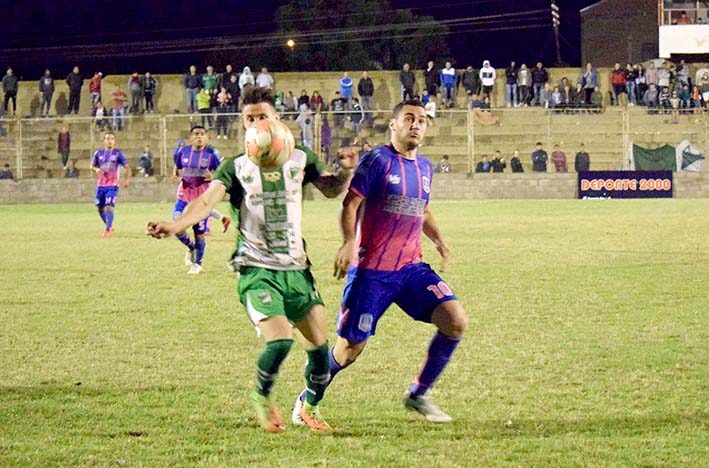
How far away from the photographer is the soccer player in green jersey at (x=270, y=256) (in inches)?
253

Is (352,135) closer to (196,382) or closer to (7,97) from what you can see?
(7,97)

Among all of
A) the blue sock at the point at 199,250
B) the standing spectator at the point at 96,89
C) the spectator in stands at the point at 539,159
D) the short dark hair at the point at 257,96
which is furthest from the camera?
the standing spectator at the point at 96,89

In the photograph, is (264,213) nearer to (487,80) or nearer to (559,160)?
(559,160)

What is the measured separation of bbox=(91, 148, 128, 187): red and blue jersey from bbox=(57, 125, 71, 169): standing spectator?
1690 centimetres

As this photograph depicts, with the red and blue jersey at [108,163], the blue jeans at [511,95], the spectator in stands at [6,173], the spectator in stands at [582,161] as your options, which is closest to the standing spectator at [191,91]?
the spectator in stands at [6,173]

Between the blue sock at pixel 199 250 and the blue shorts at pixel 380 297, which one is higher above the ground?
the blue shorts at pixel 380 297

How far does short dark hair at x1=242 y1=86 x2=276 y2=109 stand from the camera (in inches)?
257

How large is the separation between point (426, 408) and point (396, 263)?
0.89 meters

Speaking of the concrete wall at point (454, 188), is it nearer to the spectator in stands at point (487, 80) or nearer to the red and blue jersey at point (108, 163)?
the spectator in stands at point (487, 80)

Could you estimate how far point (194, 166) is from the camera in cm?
1706

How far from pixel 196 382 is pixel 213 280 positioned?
23.0 ft

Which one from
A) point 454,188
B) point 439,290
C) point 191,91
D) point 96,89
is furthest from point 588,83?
point 439,290

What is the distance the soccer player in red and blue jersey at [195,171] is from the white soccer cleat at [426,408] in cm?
950

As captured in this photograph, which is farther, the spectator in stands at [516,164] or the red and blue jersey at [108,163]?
the spectator in stands at [516,164]
